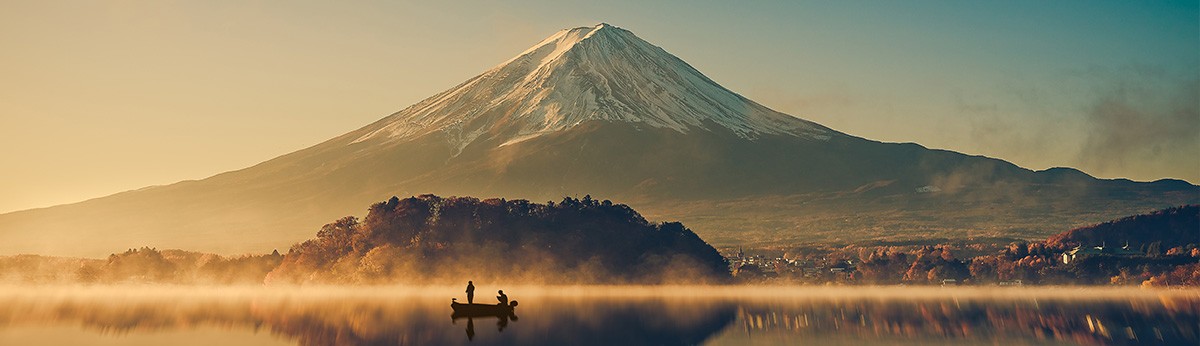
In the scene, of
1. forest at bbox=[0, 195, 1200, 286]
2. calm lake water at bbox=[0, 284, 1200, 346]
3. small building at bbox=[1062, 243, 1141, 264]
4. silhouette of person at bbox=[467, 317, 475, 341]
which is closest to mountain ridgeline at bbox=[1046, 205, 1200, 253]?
small building at bbox=[1062, 243, 1141, 264]

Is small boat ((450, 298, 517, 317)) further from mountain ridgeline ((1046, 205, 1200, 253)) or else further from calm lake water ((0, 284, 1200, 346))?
mountain ridgeline ((1046, 205, 1200, 253))

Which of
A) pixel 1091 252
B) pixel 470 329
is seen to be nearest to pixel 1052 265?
pixel 1091 252

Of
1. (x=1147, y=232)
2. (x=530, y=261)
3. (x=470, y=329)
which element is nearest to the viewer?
(x=470, y=329)

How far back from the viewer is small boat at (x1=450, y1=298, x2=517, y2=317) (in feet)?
192

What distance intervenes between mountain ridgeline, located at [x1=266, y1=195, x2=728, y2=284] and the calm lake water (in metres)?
9.66

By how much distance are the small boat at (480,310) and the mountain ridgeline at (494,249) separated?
3324 cm

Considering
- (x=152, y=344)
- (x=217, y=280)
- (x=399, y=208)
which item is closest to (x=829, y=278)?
(x=399, y=208)

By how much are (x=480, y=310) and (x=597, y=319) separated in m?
6.13

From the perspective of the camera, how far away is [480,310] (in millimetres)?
59125

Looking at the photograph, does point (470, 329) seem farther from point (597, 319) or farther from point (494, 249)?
point (494, 249)

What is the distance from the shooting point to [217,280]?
103 m

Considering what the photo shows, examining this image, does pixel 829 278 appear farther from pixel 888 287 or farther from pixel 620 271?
pixel 620 271

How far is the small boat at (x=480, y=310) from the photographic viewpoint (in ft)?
192

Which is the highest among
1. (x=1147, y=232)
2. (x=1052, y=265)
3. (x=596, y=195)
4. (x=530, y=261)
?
(x=596, y=195)
